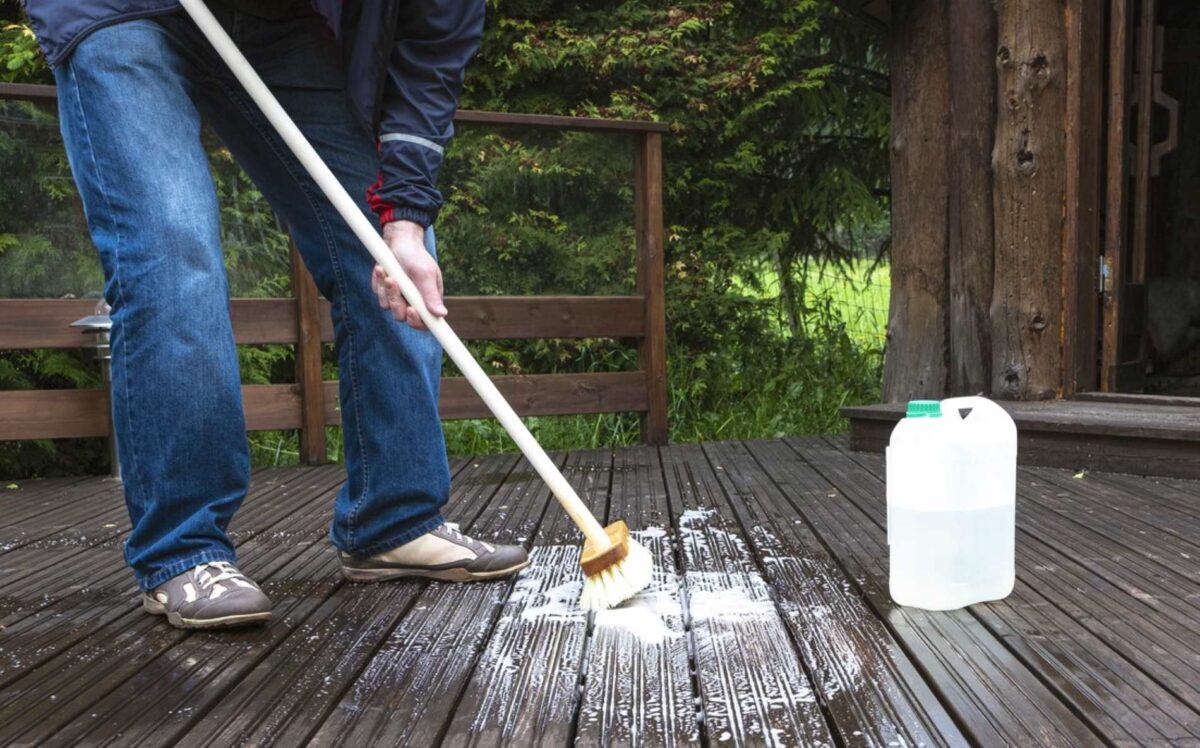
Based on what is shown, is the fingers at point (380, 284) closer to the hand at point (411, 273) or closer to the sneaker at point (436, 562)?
the hand at point (411, 273)

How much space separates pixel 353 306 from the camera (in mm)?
1884

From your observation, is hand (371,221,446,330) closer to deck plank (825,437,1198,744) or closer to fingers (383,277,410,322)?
fingers (383,277,410,322)

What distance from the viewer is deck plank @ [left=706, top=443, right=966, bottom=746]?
4.00ft

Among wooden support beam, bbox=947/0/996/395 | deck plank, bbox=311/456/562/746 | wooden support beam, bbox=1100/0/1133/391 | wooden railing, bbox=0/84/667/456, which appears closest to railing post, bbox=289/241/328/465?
wooden railing, bbox=0/84/667/456

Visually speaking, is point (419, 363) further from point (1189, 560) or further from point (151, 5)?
point (1189, 560)

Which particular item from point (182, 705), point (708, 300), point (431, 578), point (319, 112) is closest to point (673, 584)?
point (431, 578)

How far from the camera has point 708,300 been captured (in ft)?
16.9

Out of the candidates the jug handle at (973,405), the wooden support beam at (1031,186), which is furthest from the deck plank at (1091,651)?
the wooden support beam at (1031,186)

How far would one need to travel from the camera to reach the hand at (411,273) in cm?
170

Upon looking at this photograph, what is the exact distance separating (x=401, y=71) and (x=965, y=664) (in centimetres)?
116

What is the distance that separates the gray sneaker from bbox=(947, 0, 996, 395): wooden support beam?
2679mm

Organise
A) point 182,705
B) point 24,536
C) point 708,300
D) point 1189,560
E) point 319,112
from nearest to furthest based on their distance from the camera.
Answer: point 182,705 < point 319,112 < point 1189,560 < point 24,536 < point 708,300

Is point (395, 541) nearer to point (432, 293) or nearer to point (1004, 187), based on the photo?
point (432, 293)

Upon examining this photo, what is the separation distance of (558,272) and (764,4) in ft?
7.26
